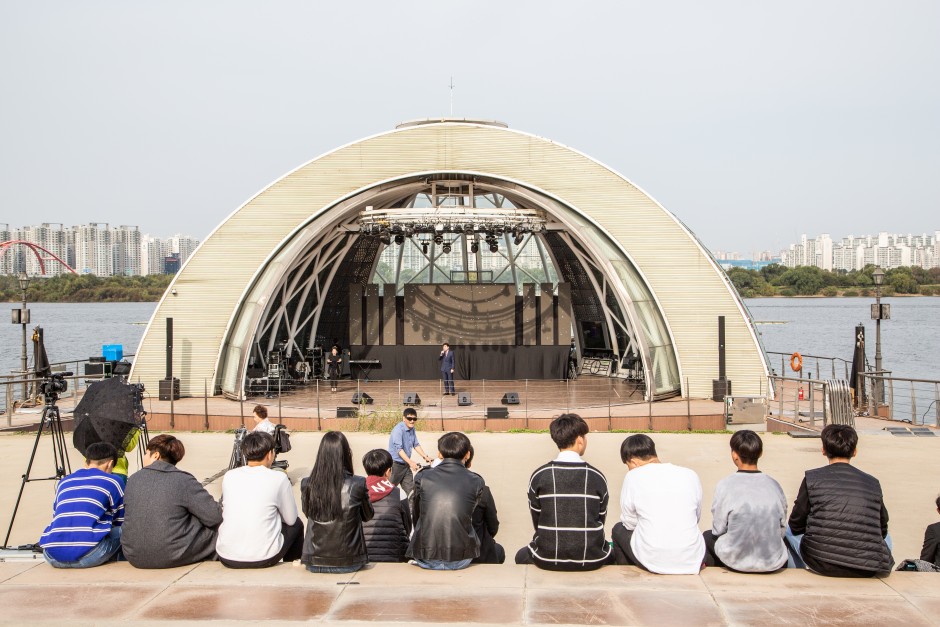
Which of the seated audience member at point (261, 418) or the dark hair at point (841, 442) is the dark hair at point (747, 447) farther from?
the seated audience member at point (261, 418)

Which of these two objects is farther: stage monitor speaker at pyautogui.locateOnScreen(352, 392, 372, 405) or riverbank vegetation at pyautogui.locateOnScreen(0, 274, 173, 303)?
riverbank vegetation at pyautogui.locateOnScreen(0, 274, 173, 303)

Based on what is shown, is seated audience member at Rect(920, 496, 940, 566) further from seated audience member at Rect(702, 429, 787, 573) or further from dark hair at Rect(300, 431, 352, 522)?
dark hair at Rect(300, 431, 352, 522)

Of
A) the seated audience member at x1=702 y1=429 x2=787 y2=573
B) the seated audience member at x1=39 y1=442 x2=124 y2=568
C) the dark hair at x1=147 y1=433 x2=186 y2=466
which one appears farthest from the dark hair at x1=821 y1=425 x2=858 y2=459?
the seated audience member at x1=39 y1=442 x2=124 y2=568

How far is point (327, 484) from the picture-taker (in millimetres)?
6523

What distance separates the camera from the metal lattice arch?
870 inches

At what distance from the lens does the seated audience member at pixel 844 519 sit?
6301mm

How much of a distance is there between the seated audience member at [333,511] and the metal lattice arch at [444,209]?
15.8 meters

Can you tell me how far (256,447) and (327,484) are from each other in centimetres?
78

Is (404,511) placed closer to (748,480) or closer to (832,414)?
(748,480)

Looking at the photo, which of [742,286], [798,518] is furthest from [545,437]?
[742,286]

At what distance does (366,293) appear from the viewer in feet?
101

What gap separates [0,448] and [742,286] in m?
141

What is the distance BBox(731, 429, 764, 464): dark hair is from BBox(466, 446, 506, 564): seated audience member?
1862 mm

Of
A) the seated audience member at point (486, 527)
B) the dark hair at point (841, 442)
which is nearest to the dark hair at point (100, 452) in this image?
the seated audience member at point (486, 527)
